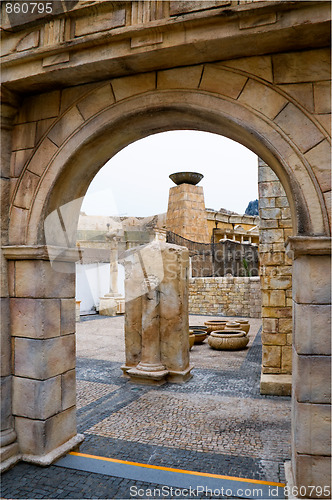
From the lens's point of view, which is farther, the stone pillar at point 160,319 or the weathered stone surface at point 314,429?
the stone pillar at point 160,319

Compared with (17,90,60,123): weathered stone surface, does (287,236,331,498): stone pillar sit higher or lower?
lower

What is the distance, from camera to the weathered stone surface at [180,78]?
2794mm

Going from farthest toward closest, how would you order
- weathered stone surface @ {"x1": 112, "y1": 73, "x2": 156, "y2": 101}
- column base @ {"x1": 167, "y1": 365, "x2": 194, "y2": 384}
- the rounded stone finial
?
the rounded stone finial
column base @ {"x1": 167, "y1": 365, "x2": 194, "y2": 384}
weathered stone surface @ {"x1": 112, "y1": 73, "x2": 156, "y2": 101}

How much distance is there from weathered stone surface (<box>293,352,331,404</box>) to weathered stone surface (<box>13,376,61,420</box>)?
2.02 m

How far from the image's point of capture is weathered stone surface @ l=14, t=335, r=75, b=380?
3111 millimetres

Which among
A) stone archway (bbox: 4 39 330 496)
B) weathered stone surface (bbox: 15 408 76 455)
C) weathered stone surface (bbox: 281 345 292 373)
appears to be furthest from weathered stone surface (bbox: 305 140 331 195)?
weathered stone surface (bbox: 281 345 292 373)

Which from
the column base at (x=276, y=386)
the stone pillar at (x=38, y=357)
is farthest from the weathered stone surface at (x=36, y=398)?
the column base at (x=276, y=386)

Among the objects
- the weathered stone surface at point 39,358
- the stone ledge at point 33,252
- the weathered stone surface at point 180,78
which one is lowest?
the weathered stone surface at point 39,358

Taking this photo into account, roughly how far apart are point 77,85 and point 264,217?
132 inches

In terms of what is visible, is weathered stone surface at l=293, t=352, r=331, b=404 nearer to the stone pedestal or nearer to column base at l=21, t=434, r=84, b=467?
column base at l=21, t=434, r=84, b=467

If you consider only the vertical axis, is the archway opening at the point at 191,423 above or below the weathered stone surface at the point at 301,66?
below

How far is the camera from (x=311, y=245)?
7.89ft

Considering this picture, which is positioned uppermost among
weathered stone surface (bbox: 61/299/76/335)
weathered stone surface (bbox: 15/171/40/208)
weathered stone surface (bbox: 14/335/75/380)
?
weathered stone surface (bbox: 15/171/40/208)

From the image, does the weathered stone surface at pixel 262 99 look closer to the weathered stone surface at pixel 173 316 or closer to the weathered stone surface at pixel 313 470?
the weathered stone surface at pixel 313 470
